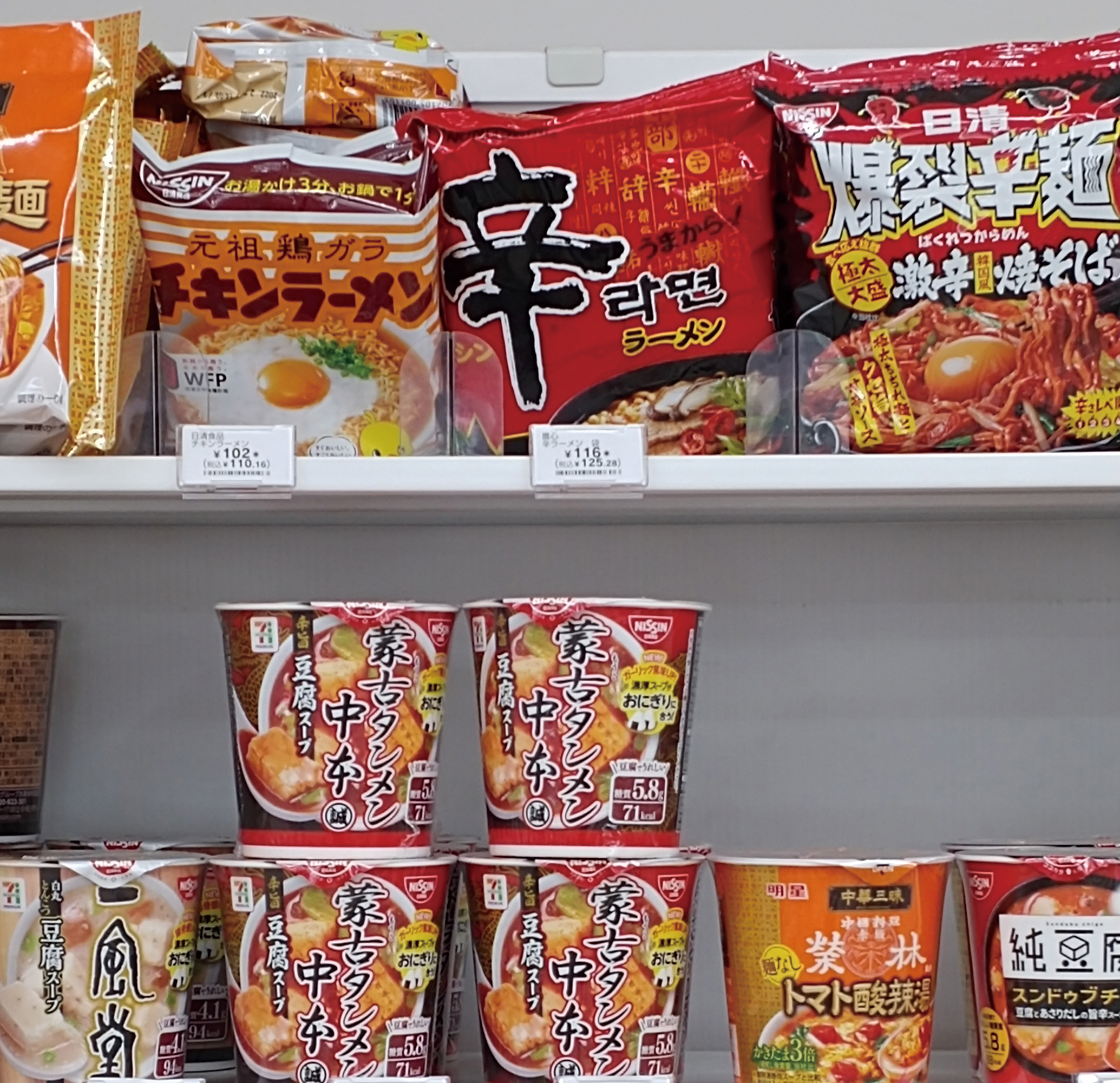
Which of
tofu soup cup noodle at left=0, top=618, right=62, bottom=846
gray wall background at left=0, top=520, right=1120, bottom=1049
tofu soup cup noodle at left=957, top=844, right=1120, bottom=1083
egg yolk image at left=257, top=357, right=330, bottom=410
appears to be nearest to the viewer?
tofu soup cup noodle at left=957, top=844, right=1120, bottom=1083

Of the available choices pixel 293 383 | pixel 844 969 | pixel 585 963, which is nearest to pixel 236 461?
pixel 293 383

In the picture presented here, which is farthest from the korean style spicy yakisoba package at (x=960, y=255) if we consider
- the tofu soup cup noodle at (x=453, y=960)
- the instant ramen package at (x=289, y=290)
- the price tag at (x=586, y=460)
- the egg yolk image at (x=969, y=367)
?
the tofu soup cup noodle at (x=453, y=960)

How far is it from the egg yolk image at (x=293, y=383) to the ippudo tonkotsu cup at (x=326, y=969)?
1.23ft

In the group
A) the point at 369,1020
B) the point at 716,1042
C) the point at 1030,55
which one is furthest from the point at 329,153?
the point at 716,1042

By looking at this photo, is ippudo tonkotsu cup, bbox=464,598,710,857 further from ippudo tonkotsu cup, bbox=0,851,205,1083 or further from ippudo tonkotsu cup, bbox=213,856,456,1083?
ippudo tonkotsu cup, bbox=0,851,205,1083

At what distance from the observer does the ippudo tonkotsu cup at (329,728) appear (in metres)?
1.13

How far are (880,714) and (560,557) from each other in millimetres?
386

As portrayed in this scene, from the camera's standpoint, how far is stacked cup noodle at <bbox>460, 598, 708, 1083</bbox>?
3.68 feet

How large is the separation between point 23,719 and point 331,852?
0.40 meters

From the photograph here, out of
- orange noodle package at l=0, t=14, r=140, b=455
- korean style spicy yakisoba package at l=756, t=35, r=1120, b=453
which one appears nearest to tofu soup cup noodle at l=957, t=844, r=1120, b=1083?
korean style spicy yakisoba package at l=756, t=35, r=1120, b=453

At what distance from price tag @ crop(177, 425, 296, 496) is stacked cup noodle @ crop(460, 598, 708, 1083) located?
200 millimetres

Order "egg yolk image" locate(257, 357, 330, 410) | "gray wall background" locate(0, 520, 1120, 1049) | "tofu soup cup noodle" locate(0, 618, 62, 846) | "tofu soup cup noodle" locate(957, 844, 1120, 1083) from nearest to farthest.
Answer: "tofu soup cup noodle" locate(957, 844, 1120, 1083)
"egg yolk image" locate(257, 357, 330, 410)
"tofu soup cup noodle" locate(0, 618, 62, 846)
"gray wall background" locate(0, 520, 1120, 1049)

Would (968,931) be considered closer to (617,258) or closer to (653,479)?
(653,479)

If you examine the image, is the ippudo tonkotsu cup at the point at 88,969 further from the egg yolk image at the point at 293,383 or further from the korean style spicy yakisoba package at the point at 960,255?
the korean style spicy yakisoba package at the point at 960,255
